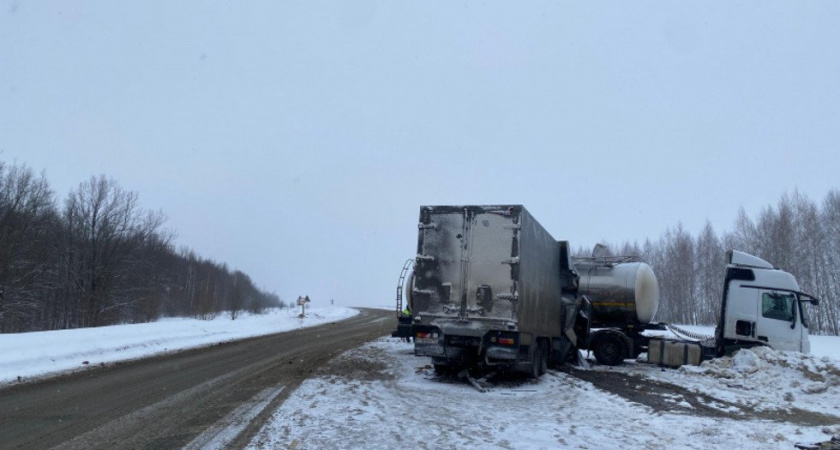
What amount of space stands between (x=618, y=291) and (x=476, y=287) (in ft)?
30.4

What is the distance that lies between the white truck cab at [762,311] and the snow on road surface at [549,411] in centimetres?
111

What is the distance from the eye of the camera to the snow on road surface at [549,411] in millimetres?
6758

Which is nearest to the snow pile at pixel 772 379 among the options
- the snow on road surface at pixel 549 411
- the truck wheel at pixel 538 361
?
the snow on road surface at pixel 549 411

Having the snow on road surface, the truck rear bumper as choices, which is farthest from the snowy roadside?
the truck rear bumper

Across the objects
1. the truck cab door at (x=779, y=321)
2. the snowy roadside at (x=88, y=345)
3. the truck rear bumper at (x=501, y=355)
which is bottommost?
the snowy roadside at (x=88, y=345)

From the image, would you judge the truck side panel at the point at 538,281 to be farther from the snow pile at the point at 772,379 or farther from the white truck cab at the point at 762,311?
the white truck cab at the point at 762,311

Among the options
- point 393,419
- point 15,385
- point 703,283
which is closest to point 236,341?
point 15,385

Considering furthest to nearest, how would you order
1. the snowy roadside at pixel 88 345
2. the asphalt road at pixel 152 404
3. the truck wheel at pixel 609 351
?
the truck wheel at pixel 609 351 → the snowy roadside at pixel 88 345 → the asphalt road at pixel 152 404

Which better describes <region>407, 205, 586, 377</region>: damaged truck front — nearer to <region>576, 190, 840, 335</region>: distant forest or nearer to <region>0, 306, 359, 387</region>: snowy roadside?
<region>0, 306, 359, 387</region>: snowy roadside

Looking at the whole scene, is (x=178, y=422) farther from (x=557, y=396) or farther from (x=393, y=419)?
(x=557, y=396)

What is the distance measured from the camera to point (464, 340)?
37.9ft

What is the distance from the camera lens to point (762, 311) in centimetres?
1530

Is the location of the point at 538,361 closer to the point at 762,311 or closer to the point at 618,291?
the point at 618,291

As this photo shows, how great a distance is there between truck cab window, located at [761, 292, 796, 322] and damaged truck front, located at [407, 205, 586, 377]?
301 inches
